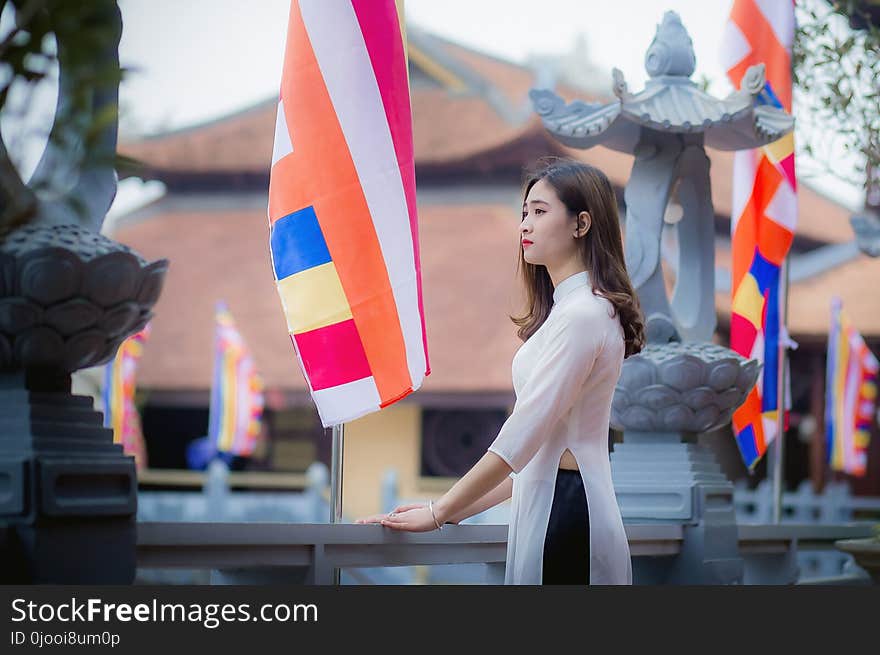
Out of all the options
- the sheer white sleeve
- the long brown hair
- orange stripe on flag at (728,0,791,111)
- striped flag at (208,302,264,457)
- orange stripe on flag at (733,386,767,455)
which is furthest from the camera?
striped flag at (208,302,264,457)

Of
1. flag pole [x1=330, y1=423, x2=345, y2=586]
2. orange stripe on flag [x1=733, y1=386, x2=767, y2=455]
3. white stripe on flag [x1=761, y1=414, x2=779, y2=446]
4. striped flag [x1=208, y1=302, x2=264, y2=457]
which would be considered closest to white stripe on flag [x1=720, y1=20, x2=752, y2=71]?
orange stripe on flag [x1=733, y1=386, x2=767, y2=455]

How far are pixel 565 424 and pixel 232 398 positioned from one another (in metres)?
11.3

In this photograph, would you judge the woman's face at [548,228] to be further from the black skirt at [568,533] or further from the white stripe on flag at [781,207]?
the white stripe on flag at [781,207]

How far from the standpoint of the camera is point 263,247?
1589 cm

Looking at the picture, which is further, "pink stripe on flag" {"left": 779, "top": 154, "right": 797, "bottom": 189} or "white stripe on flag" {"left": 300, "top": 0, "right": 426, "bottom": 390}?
"pink stripe on flag" {"left": 779, "top": 154, "right": 797, "bottom": 189}

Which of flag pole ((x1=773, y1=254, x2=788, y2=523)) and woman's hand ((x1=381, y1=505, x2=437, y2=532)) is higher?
flag pole ((x1=773, y1=254, x2=788, y2=523))

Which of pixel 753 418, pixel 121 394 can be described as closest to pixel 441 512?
pixel 753 418

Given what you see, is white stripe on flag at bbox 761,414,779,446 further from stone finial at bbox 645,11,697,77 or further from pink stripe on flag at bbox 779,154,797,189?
stone finial at bbox 645,11,697,77

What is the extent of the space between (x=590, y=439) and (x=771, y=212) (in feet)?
8.99

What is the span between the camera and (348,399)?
3135 mm

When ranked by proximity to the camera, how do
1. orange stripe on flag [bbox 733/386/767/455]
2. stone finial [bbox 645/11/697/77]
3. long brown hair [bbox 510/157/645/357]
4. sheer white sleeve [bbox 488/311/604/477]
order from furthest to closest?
orange stripe on flag [bbox 733/386/767/455] → stone finial [bbox 645/11/697/77] → long brown hair [bbox 510/157/645/357] → sheer white sleeve [bbox 488/311/604/477]

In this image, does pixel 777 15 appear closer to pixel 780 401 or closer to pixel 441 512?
pixel 780 401

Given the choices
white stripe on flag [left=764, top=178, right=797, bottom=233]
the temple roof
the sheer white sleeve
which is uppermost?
the temple roof

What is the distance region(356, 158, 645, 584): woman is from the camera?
88.0 inches
